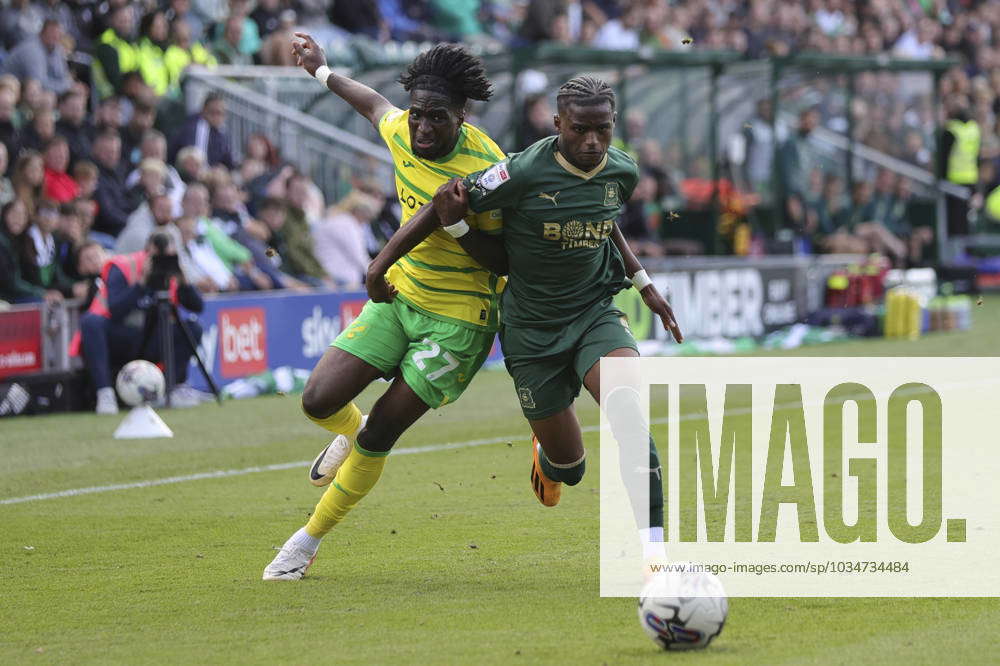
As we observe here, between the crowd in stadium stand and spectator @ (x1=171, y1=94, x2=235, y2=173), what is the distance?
0.06 ft

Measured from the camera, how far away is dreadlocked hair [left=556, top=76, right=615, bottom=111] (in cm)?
633

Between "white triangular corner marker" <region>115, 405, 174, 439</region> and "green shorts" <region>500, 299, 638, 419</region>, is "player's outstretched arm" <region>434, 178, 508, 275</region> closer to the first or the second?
"green shorts" <region>500, 299, 638, 419</region>

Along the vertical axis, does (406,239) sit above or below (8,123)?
below

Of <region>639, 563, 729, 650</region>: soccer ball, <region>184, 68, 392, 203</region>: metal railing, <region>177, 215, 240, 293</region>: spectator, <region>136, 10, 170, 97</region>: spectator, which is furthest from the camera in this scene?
<region>184, 68, 392, 203</region>: metal railing

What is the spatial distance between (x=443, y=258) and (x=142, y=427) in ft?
18.4

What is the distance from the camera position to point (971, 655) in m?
5.30

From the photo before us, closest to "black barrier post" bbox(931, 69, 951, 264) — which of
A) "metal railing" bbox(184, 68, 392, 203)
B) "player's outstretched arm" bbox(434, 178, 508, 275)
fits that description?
"metal railing" bbox(184, 68, 392, 203)

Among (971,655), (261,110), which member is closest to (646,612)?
(971,655)

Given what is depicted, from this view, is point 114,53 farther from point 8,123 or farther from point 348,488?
point 348,488

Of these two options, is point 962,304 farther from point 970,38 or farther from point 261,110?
point 970,38

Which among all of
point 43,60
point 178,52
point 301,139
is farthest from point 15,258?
point 301,139

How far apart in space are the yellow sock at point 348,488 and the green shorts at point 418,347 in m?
0.35

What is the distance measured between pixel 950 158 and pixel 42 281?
16580 mm

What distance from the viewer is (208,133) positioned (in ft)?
56.0
